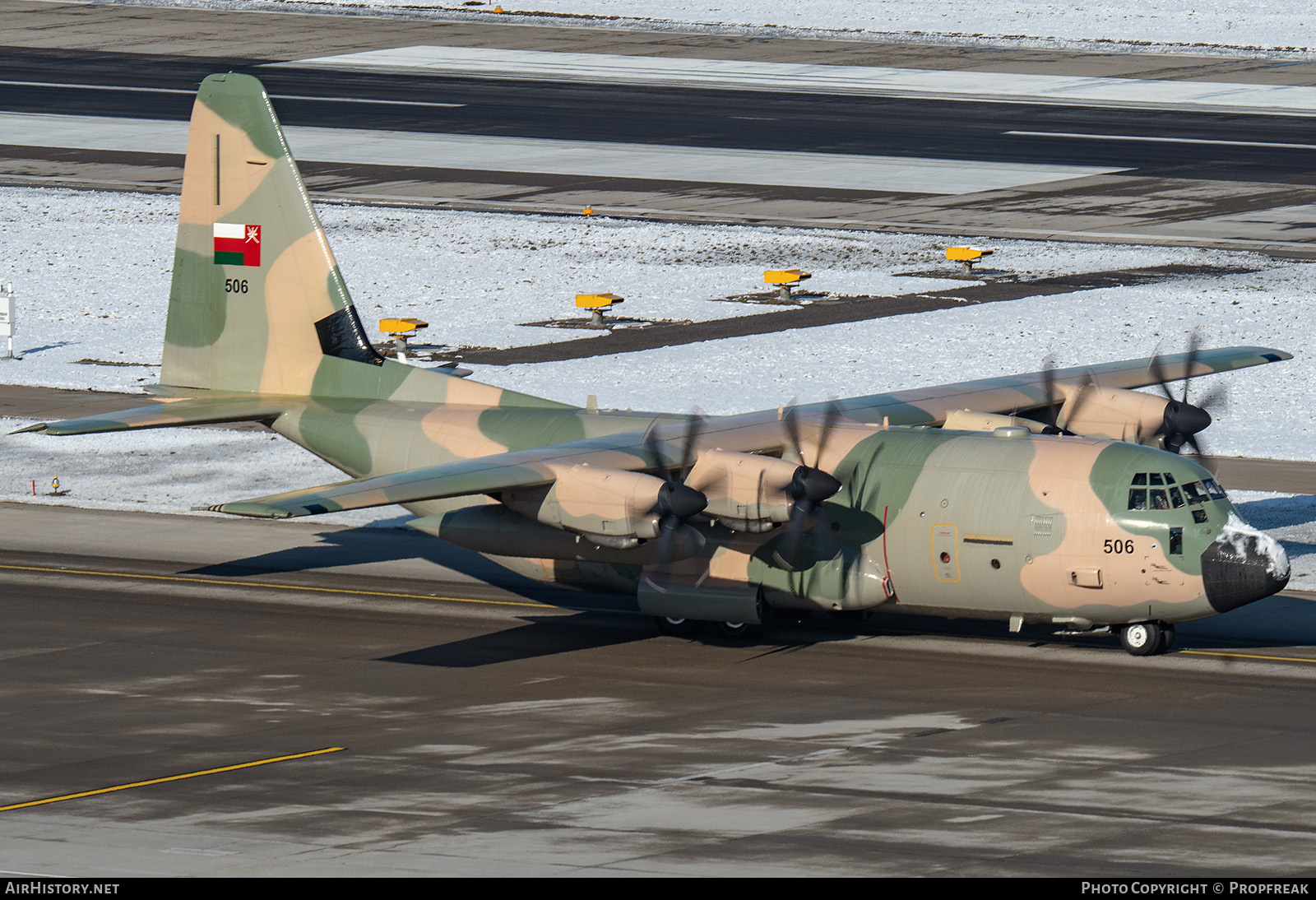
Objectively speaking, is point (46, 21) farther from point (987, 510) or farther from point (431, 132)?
point (987, 510)

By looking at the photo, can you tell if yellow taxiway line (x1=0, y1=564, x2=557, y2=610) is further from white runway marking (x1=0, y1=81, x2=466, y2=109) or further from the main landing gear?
white runway marking (x1=0, y1=81, x2=466, y2=109)

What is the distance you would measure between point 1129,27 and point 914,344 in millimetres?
57257

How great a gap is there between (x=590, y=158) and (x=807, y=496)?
2072 inches

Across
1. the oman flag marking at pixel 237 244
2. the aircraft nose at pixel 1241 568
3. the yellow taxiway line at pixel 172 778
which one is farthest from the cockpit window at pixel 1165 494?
the oman flag marking at pixel 237 244

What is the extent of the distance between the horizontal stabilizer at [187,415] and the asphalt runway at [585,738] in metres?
3.30

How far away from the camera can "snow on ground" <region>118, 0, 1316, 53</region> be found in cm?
10462

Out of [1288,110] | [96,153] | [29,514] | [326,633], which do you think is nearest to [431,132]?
[96,153]

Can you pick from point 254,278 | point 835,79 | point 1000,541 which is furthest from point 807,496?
point 835,79

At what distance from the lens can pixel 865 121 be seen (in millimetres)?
86188

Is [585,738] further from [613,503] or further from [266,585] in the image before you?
[266,585]

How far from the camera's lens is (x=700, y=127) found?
86188 millimetres

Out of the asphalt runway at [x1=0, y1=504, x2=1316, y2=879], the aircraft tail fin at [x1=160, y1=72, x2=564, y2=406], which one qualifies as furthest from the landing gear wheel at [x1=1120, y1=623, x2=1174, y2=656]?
Result: the aircraft tail fin at [x1=160, y1=72, x2=564, y2=406]

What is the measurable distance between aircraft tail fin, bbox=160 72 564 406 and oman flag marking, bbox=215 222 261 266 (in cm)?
2

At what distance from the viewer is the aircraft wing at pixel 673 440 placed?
95.1 ft
